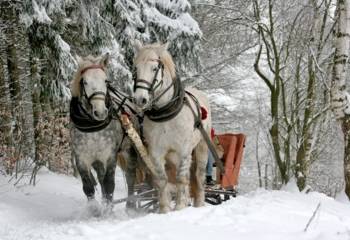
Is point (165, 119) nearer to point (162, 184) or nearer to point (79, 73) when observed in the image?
point (162, 184)

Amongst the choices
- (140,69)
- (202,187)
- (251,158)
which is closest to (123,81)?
(202,187)

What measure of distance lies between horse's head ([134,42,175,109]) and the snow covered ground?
1.25m

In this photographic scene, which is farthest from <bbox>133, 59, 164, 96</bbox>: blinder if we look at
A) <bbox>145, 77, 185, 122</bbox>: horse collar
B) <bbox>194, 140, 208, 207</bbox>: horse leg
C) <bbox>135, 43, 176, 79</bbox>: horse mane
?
<bbox>194, 140, 208, 207</bbox>: horse leg

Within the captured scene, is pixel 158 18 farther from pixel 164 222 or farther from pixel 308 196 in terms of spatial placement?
pixel 164 222

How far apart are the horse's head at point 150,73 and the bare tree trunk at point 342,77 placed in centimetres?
292

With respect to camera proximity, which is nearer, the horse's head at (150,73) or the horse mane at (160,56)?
the horse's head at (150,73)

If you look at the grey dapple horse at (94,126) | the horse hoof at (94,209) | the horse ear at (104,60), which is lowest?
the horse hoof at (94,209)

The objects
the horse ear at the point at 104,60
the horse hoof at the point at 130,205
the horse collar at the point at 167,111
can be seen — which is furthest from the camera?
the horse hoof at the point at 130,205

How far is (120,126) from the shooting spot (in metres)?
6.58

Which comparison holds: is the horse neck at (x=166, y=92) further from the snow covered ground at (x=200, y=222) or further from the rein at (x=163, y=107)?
the snow covered ground at (x=200, y=222)

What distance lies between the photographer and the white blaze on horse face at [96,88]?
575cm

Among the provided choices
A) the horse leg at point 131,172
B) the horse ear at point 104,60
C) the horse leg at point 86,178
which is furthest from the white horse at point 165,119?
the horse leg at point 86,178

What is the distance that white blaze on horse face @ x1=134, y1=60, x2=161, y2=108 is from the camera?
5.51 m

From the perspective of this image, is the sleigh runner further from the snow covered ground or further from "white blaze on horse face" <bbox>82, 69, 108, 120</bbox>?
"white blaze on horse face" <bbox>82, 69, 108, 120</bbox>
